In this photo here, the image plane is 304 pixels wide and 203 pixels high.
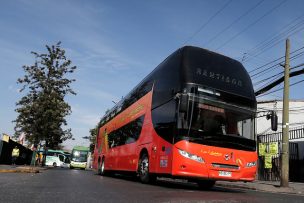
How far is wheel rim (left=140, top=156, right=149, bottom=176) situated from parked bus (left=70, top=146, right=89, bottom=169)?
34365mm

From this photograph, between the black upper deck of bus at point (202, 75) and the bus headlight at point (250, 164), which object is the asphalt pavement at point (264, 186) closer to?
the bus headlight at point (250, 164)

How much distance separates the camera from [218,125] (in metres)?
10.4

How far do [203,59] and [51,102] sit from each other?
24300 millimetres

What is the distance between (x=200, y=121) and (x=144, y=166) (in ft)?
10.4

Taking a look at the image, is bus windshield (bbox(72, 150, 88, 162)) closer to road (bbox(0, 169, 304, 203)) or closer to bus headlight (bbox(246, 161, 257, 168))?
road (bbox(0, 169, 304, 203))

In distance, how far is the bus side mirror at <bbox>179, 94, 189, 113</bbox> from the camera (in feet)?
31.7

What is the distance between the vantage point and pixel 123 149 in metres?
15.6

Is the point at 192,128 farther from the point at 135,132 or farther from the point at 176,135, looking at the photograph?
the point at 135,132

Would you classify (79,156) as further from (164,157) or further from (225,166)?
(225,166)

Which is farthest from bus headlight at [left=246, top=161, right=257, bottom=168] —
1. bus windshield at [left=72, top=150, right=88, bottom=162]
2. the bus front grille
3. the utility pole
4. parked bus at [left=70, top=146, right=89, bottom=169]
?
bus windshield at [left=72, top=150, right=88, bottom=162]

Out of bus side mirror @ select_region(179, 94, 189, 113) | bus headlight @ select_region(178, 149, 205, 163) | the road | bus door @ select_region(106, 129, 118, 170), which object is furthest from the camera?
bus door @ select_region(106, 129, 118, 170)

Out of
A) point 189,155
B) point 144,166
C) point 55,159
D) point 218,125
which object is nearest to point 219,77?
point 218,125

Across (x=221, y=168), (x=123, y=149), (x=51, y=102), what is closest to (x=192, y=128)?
(x=221, y=168)

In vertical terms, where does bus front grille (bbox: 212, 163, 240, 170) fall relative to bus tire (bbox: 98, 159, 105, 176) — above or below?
above
